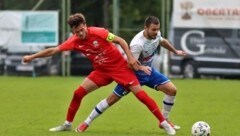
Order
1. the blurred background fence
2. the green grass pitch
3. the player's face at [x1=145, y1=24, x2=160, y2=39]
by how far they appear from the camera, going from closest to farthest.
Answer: the player's face at [x1=145, y1=24, x2=160, y2=39] < the green grass pitch < the blurred background fence

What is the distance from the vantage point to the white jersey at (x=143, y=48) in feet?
40.3

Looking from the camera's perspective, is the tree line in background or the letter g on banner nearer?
the letter g on banner

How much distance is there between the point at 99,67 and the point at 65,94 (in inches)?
387

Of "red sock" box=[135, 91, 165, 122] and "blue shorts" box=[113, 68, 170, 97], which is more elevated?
"blue shorts" box=[113, 68, 170, 97]

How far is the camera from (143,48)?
1235 centimetres

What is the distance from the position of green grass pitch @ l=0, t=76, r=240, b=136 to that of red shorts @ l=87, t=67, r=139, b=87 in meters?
0.80

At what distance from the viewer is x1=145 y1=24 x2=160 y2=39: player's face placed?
12.1 metres

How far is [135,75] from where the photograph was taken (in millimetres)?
12359

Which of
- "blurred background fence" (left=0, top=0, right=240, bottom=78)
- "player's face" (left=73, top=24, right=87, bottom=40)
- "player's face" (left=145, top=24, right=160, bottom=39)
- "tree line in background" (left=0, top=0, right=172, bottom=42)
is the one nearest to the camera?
"player's face" (left=73, top=24, right=87, bottom=40)

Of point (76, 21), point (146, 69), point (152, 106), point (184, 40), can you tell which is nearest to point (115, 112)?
point (146, 69)

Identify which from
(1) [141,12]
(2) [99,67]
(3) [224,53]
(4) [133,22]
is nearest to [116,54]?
(2) [99,67]

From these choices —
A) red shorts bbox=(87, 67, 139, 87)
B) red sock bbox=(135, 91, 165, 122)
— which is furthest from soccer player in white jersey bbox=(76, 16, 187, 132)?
red sock bbox=(135, 91, 165, 122)

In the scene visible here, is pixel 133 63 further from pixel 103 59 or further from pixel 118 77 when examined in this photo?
pixel 103 59

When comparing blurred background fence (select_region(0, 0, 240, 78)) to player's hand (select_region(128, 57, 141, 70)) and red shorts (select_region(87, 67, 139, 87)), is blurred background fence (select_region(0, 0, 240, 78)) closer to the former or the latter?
red shorts (select_region(87, 67, 139, 87))
